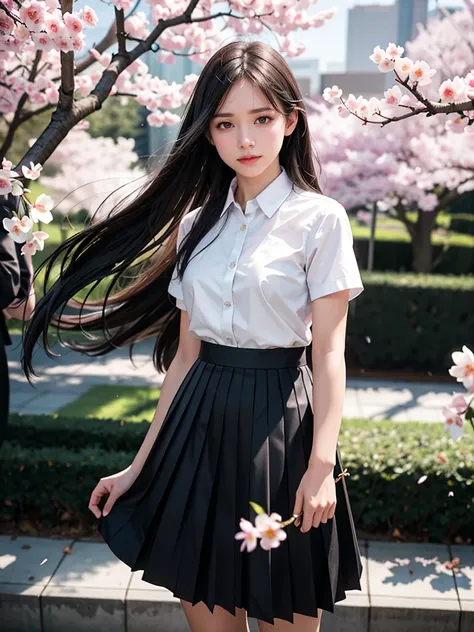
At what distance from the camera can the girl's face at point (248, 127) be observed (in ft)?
6.15

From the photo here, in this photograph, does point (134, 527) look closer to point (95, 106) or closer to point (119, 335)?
point (119, 335)

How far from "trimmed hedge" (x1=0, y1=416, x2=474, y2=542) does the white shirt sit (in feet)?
5.33

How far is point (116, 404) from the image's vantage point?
6371mm

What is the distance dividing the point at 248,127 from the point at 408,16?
6942 millimetres

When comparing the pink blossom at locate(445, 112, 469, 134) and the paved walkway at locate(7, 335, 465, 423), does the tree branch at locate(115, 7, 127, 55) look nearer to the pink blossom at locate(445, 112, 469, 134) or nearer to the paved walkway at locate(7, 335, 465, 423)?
the pink blossom at locate(445, 112, 469, 134)

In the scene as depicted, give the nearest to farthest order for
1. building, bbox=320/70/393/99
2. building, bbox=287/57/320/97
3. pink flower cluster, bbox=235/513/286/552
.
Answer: pink flower cluster, bbox=235/513/286/552 → building, bbox=320/70/393/99 → building, bbox=287/57/320/97

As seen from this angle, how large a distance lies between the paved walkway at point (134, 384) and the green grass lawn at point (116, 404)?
13 cm

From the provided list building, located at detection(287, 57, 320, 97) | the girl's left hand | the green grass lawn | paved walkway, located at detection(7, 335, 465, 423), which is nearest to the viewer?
the girl's left hand

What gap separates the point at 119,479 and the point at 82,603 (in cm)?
103

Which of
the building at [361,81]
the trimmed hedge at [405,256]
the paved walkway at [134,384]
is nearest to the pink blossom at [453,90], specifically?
the paved walkway at [134,384]

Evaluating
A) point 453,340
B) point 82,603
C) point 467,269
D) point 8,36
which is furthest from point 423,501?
point 467,269

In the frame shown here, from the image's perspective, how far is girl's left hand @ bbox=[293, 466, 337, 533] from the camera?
175cm

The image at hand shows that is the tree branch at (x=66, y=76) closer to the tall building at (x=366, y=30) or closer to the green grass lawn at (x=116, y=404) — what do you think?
the green grass lawn at (x=116, y=404)

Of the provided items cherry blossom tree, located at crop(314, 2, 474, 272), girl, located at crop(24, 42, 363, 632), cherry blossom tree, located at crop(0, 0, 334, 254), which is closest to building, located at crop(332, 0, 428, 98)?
cherry blossom tree, located at crop(314, 2, 474, 272)
